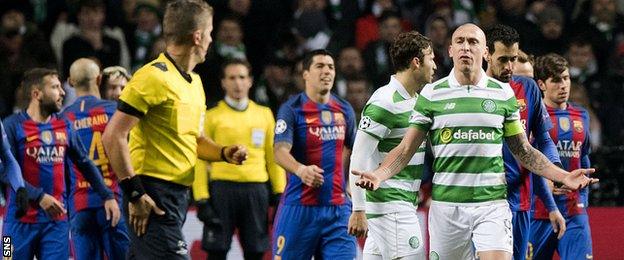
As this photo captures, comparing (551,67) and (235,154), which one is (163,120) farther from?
(551,67)

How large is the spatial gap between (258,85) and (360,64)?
1384 millimetres

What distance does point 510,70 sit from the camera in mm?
9336

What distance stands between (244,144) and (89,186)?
79.7 inches

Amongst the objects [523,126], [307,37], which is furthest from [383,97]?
[307,37]

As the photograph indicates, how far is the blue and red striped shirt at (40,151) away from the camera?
34.8 ft

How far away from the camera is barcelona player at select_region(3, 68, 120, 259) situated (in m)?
10.6

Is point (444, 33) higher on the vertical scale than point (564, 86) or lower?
higher

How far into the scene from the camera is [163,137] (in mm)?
7656

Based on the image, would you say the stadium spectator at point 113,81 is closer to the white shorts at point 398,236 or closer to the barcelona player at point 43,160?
the barcelona player at point 43,160

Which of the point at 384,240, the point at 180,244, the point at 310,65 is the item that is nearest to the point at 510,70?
the point at 384,240

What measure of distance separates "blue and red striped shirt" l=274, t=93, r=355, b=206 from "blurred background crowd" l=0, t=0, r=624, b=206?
365 centimetres

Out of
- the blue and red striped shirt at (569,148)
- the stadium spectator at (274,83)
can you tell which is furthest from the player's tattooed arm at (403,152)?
the stadium spectator at (274,83)

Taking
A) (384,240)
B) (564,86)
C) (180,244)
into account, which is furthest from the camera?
(564,86)

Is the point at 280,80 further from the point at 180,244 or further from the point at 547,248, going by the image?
the point at 180,244
